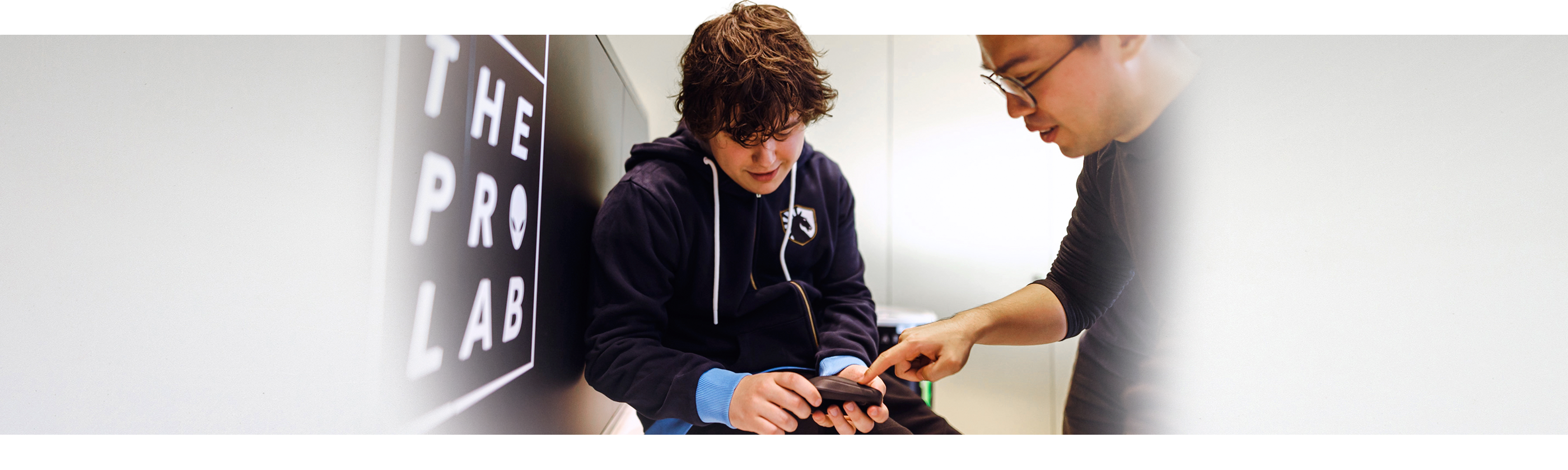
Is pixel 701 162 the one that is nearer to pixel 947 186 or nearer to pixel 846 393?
pixel 846 393

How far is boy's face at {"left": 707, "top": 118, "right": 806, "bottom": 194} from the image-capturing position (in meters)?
0.59

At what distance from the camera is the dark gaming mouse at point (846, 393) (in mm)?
533

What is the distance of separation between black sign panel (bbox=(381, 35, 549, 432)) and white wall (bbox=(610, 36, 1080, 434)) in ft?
0.57

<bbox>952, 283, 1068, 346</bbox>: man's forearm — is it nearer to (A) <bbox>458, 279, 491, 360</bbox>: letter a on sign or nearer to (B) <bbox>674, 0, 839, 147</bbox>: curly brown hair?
(B) <bbox>674, 0, 839, 147</bbox>: curly brown hair

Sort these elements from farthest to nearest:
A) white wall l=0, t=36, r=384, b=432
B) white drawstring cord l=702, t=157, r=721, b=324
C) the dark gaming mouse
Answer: white drawstring cord l=702, t=157, r=721, b=324 < the dark gaming mouse < white wall l=0, t=36, r=384, b=432

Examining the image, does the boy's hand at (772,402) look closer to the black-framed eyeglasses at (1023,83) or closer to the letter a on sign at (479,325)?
the letter a on sign at (479,325)

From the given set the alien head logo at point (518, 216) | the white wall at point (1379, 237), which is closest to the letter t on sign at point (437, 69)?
the alien head logo at point (518, 216)

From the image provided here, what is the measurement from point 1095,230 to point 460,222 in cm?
55

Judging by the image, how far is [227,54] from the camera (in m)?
0.45

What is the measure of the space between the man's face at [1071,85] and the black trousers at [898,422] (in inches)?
11.8

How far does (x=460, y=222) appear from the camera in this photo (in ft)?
1.55

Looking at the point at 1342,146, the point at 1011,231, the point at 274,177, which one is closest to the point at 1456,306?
the point at 1342,146

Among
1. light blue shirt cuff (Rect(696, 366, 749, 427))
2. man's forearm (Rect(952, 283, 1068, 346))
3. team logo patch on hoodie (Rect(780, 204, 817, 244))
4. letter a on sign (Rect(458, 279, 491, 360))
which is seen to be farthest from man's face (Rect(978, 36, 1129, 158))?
letter a on sign (Rect(458, 279, 491, 360))
